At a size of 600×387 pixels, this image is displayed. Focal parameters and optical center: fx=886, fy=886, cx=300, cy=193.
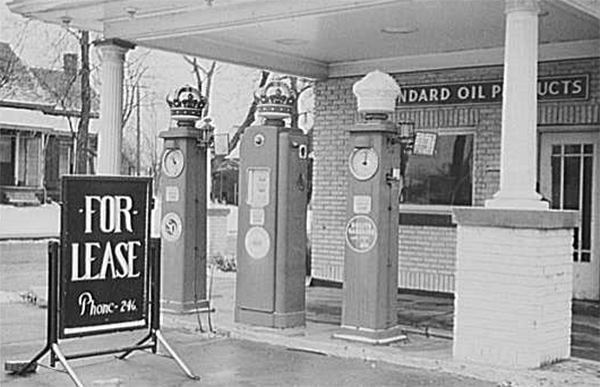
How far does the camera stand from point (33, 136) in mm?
32625

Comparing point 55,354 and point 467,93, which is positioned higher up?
point 467,93

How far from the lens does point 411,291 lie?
38.6 feet

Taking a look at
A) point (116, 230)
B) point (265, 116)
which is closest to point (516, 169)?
point (265, 116)

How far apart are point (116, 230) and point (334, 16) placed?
3.51m

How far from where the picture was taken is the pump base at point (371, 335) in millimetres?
7887

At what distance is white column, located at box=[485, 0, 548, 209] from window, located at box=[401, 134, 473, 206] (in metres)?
3.85

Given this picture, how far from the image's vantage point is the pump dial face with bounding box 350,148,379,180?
26.0 feet

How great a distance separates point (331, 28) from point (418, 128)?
2.59 metres

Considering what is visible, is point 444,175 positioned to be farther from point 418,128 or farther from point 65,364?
point 65,364

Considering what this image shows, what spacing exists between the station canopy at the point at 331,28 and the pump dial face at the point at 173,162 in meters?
1.30

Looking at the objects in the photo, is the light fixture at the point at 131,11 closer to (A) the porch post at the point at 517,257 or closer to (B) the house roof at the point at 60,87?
(A) the porch post at the point at 517,257

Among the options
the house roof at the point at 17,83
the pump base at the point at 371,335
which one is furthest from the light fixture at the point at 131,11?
the house roof at the point at 17,83

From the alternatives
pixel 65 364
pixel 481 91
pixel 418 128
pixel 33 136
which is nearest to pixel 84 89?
pixel 418 128

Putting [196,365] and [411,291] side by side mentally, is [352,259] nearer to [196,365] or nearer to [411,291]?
[196,365]
